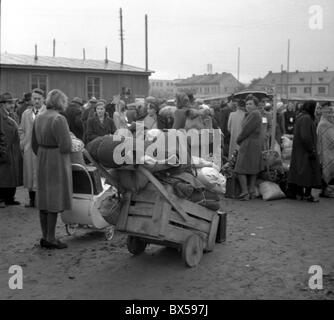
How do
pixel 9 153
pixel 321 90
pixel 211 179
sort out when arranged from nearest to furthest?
pixel 211 179 → pixel 9 153 → pixel 321 90

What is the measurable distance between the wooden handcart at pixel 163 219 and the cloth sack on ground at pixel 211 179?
298 mm

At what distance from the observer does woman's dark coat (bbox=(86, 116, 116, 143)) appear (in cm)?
918

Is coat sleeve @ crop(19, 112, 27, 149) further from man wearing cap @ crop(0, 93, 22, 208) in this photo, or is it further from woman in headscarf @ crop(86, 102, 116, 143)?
woman in headscarf @ crop(86, 102, 116, 143)

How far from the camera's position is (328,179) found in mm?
9508

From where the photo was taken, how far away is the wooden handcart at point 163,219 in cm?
506

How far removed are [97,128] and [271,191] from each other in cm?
351

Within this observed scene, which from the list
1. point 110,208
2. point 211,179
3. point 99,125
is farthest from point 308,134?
point 110,208

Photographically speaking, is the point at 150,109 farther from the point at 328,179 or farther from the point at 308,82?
the point at 308,82

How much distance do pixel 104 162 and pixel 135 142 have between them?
387mm

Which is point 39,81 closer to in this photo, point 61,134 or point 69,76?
point 69,76

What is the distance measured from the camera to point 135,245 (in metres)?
5.84

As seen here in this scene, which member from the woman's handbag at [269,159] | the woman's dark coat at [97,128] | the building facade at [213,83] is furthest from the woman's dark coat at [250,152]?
the building facade at [213,83]

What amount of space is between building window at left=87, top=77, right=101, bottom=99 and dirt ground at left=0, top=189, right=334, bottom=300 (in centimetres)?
2017
